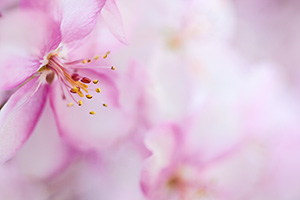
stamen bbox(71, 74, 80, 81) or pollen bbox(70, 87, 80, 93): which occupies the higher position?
stamen bbox(71, 74, 80, 81)

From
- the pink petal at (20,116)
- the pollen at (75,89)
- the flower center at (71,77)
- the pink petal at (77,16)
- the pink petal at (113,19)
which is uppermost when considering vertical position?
the pink petal at (113,19)

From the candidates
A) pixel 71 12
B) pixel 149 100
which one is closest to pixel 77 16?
pixel 71 12

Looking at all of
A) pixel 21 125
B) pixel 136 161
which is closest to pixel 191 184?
pixel 136 161

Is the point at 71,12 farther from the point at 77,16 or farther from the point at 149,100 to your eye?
the point at 149,100

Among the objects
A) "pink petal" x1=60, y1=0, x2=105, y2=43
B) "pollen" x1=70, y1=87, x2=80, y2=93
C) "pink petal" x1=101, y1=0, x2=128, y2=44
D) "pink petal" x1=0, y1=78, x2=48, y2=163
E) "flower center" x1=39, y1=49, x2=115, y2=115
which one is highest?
"pink petal" x1=101, y1=0, x2=128, y2=44

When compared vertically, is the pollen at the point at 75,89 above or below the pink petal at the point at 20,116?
above

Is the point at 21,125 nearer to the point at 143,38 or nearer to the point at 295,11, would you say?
the point at 143,38
